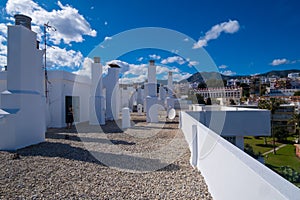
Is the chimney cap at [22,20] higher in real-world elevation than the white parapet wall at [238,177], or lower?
higher

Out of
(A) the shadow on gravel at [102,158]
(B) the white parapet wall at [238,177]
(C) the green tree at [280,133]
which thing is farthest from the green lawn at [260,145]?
(B) the white parapet wall at [238,177]

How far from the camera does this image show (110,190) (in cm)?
325

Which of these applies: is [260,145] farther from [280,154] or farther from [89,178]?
[89,178]

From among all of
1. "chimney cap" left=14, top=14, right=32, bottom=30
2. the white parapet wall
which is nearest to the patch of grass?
the white parapet wall

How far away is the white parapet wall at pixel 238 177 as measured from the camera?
1368mm

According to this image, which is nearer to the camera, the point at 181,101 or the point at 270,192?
the point at 270,192

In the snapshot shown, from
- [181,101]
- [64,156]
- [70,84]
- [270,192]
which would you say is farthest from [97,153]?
[181,101]

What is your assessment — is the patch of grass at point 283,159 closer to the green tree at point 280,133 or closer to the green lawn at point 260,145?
the green lawn at point 260,145

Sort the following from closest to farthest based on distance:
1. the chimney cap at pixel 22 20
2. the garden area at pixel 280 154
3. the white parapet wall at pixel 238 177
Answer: the white parapet wall at pixel 238 177 → the chimney cap at pixel 22 20 → the garden area at pixel 280 154

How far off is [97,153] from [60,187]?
225 centimetres

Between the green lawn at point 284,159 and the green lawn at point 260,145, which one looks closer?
the green lawn at point 284,159

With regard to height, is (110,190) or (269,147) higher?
(110,190)

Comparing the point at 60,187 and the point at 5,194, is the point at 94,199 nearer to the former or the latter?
the point at 60,187

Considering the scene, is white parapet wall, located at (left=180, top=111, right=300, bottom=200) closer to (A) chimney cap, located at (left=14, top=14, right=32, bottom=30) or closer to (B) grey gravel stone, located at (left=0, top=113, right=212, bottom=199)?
(B) grey gravel stone, located at (left=0, top=113, right=212, bottom=199)
